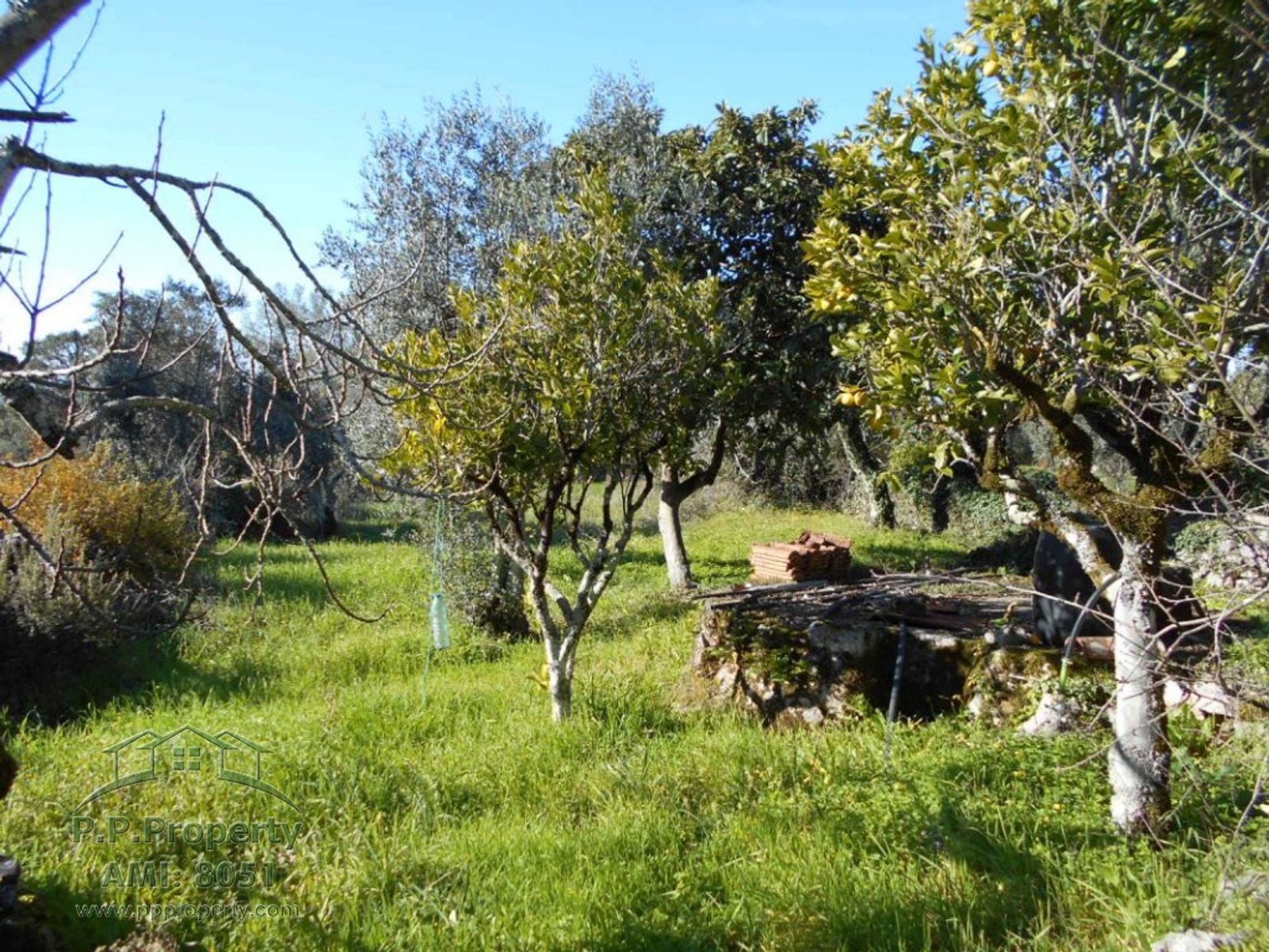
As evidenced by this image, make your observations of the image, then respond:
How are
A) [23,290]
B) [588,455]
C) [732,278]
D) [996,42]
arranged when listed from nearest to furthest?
[23,290] < [996,42] < [588,455] < [732,278]

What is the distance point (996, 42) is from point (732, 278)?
7.58 m

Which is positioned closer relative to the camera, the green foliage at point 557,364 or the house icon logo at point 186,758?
the house icon logo at point 186,758

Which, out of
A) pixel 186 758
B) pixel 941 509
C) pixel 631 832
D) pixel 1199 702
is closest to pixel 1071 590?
pixel 1199 702

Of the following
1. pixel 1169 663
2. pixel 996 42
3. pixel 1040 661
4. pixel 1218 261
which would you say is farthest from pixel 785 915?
pixel 996 42

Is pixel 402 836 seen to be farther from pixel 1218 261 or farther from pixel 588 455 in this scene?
pixel 1218 261

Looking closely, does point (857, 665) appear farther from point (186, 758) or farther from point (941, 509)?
point (941, 509)

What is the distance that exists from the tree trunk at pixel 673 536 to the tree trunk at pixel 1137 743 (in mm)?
8276

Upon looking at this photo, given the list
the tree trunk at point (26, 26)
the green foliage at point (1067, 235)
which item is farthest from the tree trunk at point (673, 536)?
the tree trunk at point (26, 26)

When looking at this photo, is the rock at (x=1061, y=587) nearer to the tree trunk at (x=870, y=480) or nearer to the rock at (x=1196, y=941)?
the rock at (x=1196, y=941)

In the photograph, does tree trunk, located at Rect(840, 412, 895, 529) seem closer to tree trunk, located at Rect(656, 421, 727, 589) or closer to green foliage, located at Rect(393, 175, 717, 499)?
tree trunk, located at Rect(656, 421, 727, 589)

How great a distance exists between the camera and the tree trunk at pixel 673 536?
12.3m

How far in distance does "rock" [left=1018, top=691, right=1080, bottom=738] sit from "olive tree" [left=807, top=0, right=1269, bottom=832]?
1.18 m

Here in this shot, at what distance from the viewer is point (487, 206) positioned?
1200 centimetres

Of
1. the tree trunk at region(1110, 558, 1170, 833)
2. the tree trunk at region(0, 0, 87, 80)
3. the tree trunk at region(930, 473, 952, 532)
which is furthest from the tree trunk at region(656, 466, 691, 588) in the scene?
the tree trunk at region(0, 0, 87, 80)
